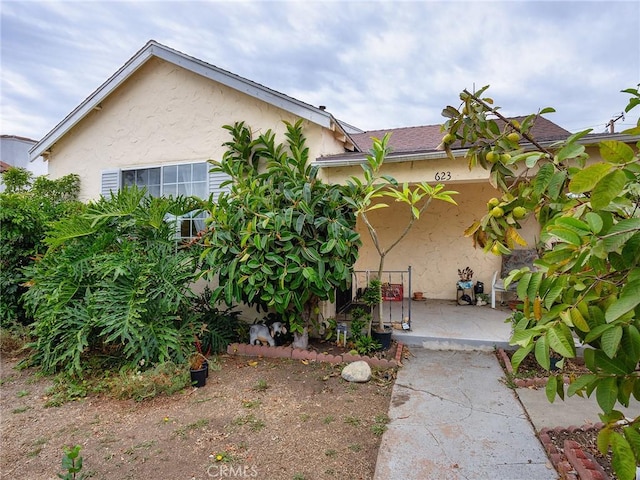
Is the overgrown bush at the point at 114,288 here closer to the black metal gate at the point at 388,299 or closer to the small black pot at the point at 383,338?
the small black pot at the point at 383,338

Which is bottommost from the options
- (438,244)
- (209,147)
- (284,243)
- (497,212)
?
(438,244)

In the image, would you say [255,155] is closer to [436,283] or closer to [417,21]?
[417,21]

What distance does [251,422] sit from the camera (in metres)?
3.45

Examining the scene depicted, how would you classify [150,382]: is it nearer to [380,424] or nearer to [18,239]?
[380,424]

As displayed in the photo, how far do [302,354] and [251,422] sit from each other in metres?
1.72

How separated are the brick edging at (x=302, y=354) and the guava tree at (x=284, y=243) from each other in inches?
7.5

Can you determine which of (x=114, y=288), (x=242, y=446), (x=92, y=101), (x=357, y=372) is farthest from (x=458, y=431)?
(x=92, y=101)

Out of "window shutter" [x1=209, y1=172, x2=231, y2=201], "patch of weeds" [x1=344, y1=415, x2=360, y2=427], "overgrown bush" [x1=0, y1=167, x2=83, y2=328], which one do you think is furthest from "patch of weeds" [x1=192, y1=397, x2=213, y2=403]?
"overgrown bush" [x1=0, y1=167, x2=83, y2=328]

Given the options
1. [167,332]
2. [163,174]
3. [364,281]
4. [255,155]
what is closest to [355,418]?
[167,332]

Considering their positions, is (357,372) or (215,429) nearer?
(215,429)

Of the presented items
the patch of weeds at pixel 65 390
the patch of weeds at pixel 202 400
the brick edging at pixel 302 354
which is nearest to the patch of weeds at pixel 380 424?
the brick edging at pixel 302 354

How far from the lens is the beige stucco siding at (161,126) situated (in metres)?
6.24

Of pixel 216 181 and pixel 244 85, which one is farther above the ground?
pixel 244 85

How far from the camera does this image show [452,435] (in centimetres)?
318
